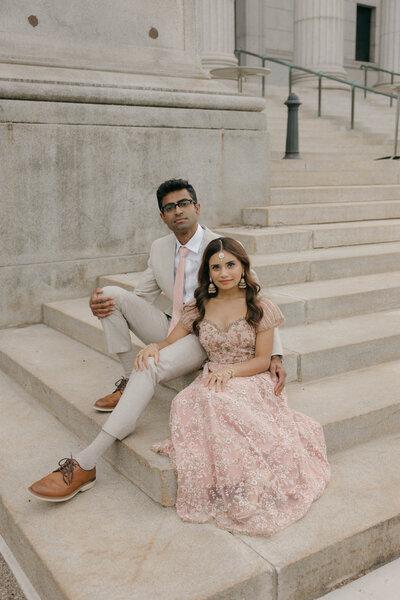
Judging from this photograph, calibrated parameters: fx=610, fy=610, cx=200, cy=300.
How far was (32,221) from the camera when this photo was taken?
5793mm

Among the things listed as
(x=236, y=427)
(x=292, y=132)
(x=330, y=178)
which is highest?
(x=292, y=132)

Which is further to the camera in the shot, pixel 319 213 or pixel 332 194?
pixel 332 194

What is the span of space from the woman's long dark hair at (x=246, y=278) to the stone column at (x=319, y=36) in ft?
41.3

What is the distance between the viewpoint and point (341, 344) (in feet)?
14.6

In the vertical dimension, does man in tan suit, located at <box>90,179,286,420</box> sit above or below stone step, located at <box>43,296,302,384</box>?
above

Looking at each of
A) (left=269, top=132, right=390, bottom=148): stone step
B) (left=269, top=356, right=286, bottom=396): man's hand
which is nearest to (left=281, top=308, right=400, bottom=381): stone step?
(left=269, top=356, right=286, bottom=396): man's hand

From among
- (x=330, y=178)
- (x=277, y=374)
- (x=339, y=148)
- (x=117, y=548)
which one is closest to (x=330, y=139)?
(x=339, y=148)

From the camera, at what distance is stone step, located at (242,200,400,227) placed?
22.4ft

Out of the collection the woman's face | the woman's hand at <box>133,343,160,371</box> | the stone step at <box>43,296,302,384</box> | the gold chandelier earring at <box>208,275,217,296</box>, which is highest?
the woman's face

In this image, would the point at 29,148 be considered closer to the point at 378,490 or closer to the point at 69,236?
the point at 69,236

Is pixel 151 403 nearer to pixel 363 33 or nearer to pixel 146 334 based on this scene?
pixel 146 334

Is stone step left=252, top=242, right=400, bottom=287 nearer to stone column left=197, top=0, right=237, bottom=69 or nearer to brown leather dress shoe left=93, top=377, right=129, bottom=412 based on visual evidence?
brown leather dress shoe left=93, top=377, right=129, bottom=412

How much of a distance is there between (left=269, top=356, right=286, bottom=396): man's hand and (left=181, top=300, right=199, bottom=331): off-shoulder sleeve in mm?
528

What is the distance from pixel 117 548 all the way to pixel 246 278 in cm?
159
